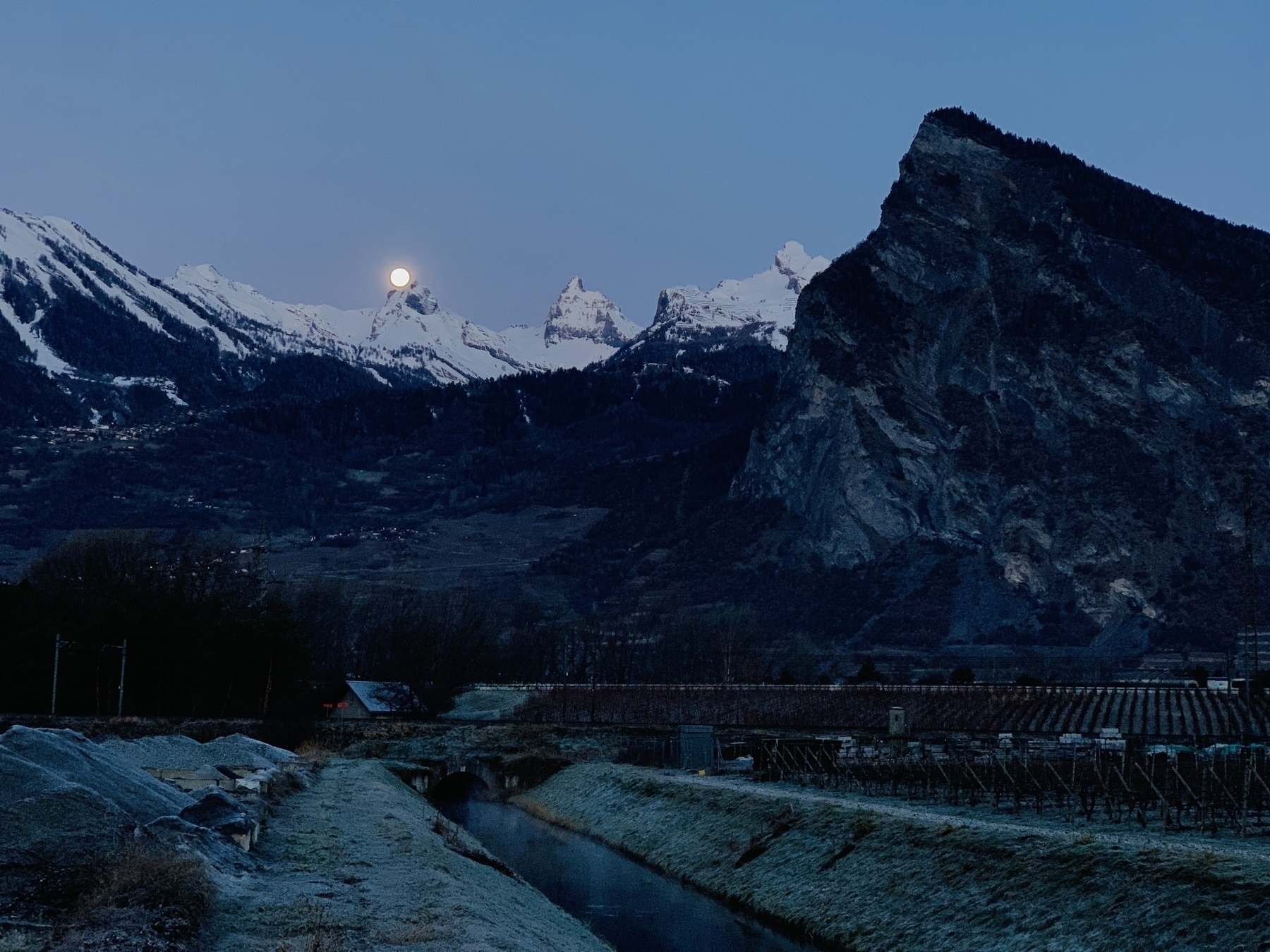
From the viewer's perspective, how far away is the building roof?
167750 mm

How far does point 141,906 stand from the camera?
108 feet

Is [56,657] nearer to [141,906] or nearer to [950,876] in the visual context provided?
[950,876]

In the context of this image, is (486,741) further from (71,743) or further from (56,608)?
(71,743)

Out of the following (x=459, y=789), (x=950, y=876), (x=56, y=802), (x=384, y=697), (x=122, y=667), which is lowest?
(x=459, y=789)

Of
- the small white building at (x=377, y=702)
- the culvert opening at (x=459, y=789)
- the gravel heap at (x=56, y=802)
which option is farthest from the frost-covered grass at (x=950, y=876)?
the small white building at (x=377, y=702)

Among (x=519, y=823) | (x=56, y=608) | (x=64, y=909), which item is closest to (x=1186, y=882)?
(x=64, y=909)

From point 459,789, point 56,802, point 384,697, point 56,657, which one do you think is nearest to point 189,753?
point 459,789

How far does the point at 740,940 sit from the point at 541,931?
9.73m

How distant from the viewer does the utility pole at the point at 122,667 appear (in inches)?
5103

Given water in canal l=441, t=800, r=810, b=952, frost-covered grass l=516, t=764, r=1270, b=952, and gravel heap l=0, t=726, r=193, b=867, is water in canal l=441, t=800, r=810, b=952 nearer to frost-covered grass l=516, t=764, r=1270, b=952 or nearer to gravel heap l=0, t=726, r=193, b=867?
frost-covered grass l=516, t=764, r=1270, b=952

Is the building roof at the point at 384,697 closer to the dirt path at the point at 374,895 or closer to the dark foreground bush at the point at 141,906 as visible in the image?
the dirt path at the point at 374,895

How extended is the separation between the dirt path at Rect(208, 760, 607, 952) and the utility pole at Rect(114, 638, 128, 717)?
209 feet

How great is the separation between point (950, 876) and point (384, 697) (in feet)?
428

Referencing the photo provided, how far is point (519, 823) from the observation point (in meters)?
97.7
